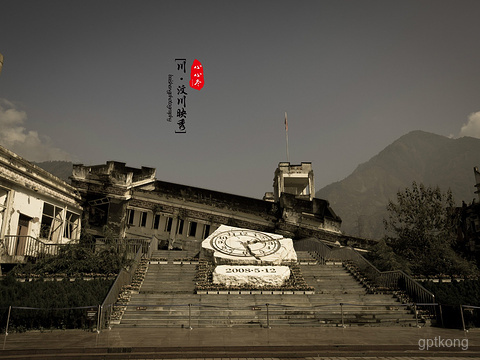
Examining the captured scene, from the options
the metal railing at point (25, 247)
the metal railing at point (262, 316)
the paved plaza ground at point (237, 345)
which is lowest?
the paved plaza ground at point (237, 345)

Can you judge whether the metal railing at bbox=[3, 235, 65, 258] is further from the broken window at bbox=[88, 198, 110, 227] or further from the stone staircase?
the broken window at bbox=[88, 198, 110, 227]

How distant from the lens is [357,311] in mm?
13969

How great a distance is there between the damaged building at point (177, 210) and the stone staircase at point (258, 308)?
10645 mm

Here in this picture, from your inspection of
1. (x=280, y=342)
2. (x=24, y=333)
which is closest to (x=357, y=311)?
(x=280, y=342)

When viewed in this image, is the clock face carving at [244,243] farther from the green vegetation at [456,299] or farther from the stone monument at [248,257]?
the green vegetation at [456,299]

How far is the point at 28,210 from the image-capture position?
64.8 feet

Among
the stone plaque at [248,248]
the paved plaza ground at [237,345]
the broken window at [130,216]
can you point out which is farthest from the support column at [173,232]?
the paved plaza ground at [237,345]

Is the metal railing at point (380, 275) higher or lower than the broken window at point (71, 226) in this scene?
lower

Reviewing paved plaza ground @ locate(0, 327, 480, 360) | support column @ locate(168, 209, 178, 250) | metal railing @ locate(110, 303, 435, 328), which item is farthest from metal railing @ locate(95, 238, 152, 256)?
paved plaza ground @ locate(0, 327, 480, 360)

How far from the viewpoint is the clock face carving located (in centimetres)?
1936

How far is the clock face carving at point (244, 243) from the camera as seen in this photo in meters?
19.4

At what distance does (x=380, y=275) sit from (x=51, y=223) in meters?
19.2

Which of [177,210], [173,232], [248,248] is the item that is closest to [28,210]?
[173,232]

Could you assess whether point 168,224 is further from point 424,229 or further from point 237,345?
point 237,345
